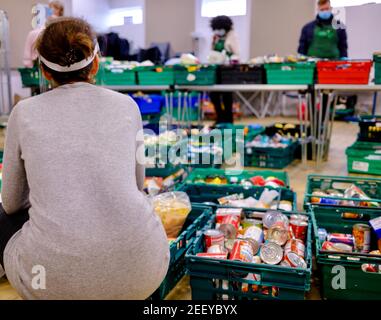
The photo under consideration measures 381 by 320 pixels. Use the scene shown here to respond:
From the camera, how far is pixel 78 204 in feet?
3.33

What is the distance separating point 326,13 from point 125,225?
376 centimetres

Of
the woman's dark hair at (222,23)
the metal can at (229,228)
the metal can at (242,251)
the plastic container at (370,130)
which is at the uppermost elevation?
the woman's dark hair at (222,23)

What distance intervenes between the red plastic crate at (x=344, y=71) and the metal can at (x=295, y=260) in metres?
2.30

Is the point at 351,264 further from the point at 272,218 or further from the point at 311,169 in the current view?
the point at 311,169

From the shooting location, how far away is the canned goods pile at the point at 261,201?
2.21 meters

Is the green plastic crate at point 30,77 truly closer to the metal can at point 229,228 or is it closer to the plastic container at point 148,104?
the plastic container at point 148,104

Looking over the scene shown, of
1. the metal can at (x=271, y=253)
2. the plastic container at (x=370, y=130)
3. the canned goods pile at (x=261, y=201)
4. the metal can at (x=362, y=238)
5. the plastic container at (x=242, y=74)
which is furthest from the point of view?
the plastic container at (x=242, y=74)

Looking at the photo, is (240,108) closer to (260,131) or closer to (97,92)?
(260,131)

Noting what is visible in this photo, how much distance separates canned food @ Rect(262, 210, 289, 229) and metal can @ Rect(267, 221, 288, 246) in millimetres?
55

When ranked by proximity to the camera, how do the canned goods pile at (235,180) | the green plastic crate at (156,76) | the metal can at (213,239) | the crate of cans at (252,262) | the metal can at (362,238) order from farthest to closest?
the green plastic crate at (156,76)
the canned goods pile at (235,180)
the metal can at (362,238)
the metal can at (213,239)
the crate of cans at (252,262)

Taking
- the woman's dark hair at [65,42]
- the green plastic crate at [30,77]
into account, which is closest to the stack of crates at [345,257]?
the woman's dark hair at [65,42]

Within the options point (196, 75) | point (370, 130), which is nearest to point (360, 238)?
point (370, 130)

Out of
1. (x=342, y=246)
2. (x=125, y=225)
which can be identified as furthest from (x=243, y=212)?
(x=125, y=225)
